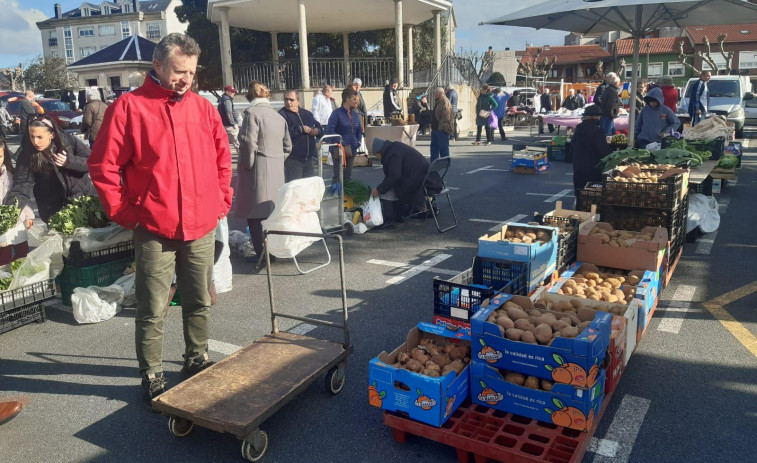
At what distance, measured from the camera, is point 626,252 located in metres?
5.11

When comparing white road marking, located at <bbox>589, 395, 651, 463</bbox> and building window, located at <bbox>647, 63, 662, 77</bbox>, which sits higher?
building window, located at <bbox>647, 63, 662, 77</bbox>

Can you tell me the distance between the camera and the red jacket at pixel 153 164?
3.30 m

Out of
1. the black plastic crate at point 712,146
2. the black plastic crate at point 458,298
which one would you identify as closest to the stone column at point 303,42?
the black plastic crate at point 712,146

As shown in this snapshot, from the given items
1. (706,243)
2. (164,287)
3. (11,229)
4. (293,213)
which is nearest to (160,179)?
(164,287)

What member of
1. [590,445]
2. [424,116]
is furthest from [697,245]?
[424,116]

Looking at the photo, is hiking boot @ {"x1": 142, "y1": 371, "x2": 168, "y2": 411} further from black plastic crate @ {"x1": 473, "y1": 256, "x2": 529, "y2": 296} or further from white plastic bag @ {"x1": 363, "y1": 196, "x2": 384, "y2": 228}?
white plastic bag @ {"x1": 363, "y1": 196, "x2": 384, "y2": 228}

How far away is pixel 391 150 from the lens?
7.83 metres

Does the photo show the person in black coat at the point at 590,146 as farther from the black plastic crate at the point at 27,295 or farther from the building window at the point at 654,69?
the building window at the point at 654,69

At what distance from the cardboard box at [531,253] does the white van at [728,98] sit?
15.7m

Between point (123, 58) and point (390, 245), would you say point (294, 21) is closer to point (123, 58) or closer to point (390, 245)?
point (390, 245)

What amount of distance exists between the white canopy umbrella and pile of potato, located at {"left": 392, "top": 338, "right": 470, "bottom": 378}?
513 cm

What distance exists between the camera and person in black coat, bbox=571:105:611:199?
7750 millimetres

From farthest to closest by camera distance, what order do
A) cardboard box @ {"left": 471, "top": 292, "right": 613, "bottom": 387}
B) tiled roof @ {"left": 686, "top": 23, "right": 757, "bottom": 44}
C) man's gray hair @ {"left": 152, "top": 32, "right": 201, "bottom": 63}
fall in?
tiled roof @ {"left": 686, "top": 23, "right": 757, "bottom": 44} → man's gray hair @ {"left": 152, "top": 32, "right": 201, "bottom": 63} → cardboard box @ {"left": 471, "top": 292, "right": 613, "bottom": 387}

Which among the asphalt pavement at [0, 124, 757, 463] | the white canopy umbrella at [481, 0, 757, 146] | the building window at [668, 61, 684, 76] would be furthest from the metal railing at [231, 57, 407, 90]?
the building window at [668, 61, 684, 76]
